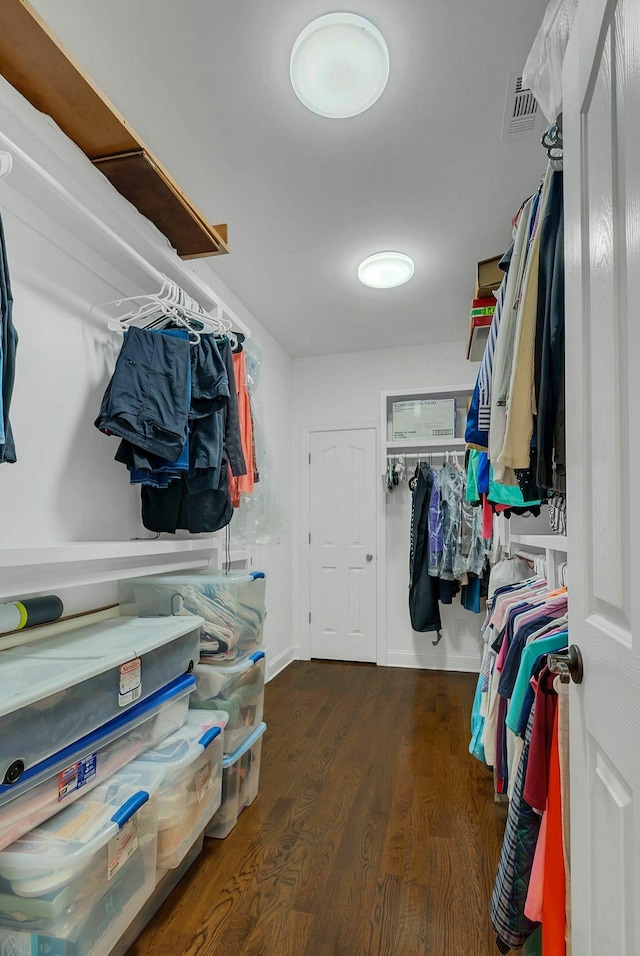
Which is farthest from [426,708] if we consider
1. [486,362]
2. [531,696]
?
[486,362]

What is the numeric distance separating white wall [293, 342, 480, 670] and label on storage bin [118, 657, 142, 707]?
3.00 m

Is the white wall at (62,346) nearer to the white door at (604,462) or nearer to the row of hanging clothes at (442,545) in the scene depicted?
the white door at (604,462)

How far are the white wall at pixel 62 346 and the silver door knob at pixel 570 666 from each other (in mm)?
1255

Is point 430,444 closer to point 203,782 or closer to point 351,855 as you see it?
point 351,855

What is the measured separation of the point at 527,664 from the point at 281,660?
3144 mm

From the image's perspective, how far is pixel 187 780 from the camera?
5.04 feet

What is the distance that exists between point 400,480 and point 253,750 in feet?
8.36

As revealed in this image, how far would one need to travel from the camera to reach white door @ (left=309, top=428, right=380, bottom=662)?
430cm

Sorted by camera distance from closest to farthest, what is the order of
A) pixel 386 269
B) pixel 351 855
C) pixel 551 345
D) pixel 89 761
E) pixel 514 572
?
pixel 551 345 < pixel 89 761 < pixel 351 855 < pixel 514 572 < pixel 386 269

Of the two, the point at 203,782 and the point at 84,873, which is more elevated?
the point at 84,873

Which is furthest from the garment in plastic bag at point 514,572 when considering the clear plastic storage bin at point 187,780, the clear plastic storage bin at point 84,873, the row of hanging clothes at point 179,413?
the clear plastic storage bin at point 84,873

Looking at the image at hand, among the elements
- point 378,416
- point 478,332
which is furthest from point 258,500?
point 378,416

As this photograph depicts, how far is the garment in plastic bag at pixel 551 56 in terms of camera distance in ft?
3.43

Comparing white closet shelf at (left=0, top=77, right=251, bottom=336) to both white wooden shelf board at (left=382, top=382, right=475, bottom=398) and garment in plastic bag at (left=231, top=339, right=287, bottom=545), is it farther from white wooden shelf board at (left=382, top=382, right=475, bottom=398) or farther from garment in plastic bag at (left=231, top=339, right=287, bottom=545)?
white wooden shelf board at (left=382, top=382, right=475, bottom=398)
